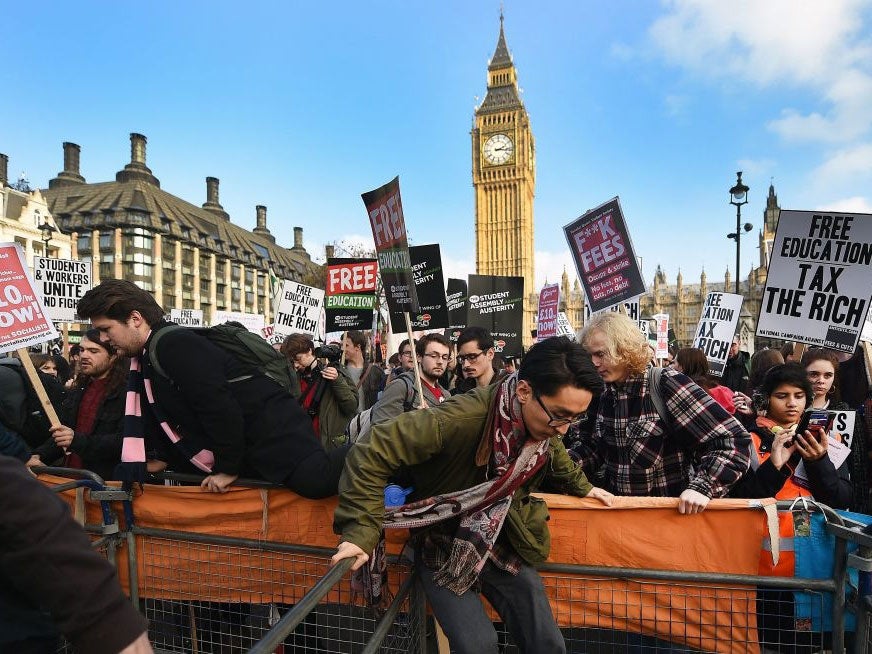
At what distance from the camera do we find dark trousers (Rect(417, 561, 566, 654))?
214 centimetres

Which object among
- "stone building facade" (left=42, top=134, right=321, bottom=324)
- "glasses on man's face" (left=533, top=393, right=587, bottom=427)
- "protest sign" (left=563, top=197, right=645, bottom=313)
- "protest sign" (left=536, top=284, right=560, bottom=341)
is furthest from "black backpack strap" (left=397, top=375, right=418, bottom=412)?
"stone building facade" (left=42, top=134, right=321, bottom=324)

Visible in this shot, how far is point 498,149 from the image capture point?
7294 centimetres

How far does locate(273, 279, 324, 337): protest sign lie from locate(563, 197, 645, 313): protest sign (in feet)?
19.2

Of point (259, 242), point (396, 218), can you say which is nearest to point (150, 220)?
point (259, 242)

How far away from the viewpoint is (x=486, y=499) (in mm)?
2129

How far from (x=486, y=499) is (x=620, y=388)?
117cm

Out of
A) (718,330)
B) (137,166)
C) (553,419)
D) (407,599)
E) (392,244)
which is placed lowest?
(407,599)

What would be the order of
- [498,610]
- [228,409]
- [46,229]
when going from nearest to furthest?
1. [498,610]
2. [228,409]
3. [46,229]

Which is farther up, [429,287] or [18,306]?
[429,287]

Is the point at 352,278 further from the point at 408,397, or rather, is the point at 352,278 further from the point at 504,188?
the point at 504,188

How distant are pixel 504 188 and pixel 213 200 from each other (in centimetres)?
4582

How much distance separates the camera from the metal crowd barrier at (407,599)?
2.21 meters

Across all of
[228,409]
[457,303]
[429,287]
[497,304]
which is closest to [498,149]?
[457,303]

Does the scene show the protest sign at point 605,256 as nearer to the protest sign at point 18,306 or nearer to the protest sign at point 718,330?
the protest sign at point 718,330
